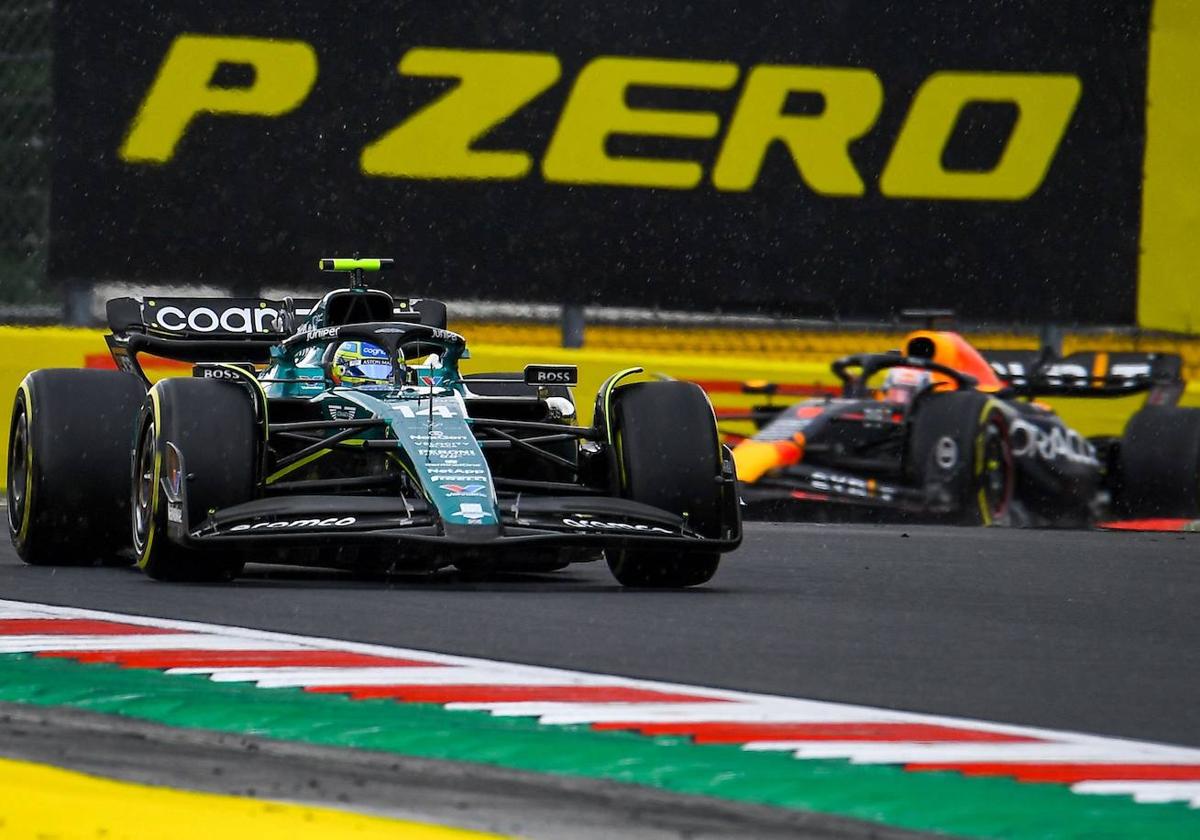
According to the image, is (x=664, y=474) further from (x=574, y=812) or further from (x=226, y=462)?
(x=574, y=812)

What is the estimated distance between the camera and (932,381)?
46.0 feet

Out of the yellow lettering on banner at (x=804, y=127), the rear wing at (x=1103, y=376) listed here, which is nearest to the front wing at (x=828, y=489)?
the rear wing at (x=1103, y=376)

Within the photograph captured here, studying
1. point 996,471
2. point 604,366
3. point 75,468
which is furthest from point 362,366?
point 604,366

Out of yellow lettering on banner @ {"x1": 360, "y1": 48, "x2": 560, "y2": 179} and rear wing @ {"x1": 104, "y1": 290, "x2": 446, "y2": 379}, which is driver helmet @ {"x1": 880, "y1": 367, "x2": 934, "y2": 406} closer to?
yellow lettering on banner @ {"x1": 360, "y1": 48, "x2": 560, "y2": 179}

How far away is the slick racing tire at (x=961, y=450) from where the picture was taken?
13.1 metres

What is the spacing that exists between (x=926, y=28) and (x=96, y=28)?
213 inches

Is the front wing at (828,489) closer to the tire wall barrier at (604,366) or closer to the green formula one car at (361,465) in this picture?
the tire wall barrier at (604,366)

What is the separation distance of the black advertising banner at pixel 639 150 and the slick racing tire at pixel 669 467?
7052 mm

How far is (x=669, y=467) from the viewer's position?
844cm

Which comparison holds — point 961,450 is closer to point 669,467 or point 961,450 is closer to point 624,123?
point 624,123

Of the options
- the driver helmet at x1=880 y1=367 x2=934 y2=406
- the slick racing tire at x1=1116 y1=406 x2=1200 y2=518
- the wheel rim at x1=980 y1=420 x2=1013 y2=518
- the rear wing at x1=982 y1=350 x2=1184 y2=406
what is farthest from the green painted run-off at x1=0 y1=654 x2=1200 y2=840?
the rear wing at x1=982 y1=350 x2=1184 y2=406

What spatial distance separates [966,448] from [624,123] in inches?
157

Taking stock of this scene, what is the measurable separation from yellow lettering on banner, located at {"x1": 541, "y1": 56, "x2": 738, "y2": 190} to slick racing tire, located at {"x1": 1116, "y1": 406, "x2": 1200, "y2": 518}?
11.9 ft

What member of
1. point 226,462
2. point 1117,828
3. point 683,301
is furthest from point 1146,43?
point 1117,828
